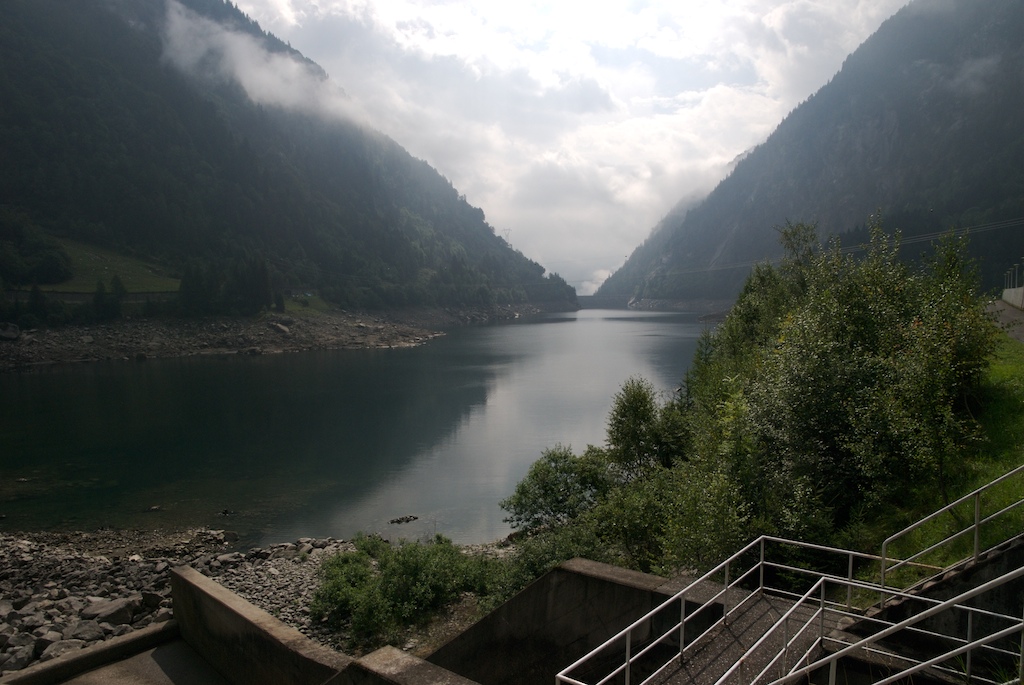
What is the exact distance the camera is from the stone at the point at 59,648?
49.8 feet

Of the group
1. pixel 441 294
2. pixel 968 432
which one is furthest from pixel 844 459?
pixel 441 294

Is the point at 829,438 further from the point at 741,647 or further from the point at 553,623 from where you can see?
the point at 741,647

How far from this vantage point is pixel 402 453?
40844 millimetres

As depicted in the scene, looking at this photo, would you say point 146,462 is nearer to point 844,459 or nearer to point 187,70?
point 844,459

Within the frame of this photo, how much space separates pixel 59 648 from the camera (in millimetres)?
15430

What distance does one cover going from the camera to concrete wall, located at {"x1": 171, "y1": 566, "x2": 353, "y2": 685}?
1023 cm

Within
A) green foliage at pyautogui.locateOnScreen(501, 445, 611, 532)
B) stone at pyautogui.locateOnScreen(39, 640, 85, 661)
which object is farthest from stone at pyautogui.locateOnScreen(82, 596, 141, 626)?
green foliage at pyautogui.locateOnScreen(501, 445, 611, 532)

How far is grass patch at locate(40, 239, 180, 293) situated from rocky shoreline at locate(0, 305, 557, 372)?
13602mm

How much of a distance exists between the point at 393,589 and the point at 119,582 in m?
9.76

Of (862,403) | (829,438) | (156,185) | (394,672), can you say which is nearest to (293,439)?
(829,438)

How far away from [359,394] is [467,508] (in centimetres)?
3433

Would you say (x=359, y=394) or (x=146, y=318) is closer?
(x=359, y=394)

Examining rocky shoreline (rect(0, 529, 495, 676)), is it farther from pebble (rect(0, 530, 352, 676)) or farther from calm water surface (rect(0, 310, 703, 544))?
calm water surface (rect(0, 310, 703, 544))

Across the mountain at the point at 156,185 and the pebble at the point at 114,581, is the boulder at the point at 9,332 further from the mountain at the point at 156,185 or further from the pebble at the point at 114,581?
the pebble at the point at 114,581
